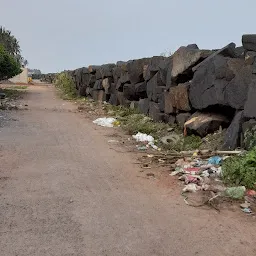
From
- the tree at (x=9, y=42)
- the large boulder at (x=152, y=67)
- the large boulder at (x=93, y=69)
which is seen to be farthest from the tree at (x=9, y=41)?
the large boulder at (x=152, y=67)

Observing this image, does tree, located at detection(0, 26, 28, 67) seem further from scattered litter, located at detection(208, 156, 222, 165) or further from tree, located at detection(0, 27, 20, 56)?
scattered litter, located at detection(208, 156, 222, 165)

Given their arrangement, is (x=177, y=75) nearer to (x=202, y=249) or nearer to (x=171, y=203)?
(x=171, y=203)

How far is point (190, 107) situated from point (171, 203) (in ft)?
12.5

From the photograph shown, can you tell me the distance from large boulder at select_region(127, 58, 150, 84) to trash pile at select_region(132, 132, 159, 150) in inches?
130

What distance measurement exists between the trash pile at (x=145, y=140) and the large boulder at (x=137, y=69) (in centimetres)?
329

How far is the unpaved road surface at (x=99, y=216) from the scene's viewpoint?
9.38 ft

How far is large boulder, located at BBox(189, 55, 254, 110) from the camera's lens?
19.4 ft

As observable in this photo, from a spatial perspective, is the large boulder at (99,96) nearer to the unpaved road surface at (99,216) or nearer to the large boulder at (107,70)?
the large boulder at (107,70)

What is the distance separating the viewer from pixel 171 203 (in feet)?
12.8

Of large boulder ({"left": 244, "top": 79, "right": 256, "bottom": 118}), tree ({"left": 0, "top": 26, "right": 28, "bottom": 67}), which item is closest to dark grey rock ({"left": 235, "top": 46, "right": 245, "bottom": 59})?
large boulder ({"left": 244, "top": 79, "right": 256, "bottom": 118})

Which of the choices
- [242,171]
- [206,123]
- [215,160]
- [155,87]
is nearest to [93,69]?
[155,87]

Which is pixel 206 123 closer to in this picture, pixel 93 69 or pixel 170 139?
pixel 170 139

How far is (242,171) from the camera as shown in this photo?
4434mm

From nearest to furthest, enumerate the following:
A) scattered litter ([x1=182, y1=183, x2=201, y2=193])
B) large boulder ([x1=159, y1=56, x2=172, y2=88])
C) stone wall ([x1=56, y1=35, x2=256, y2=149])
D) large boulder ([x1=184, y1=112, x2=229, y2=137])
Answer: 1. scattered litter ([x1=182, y1=183, x2=201, y2=193])
2. stone wall ([x1=56, y1=35, x2=256, y2=149])
3. large boulder ([x1=184, y1=112, x2=229, y2=137])
4. large boulder ([x1=159, y1=56, x2=172, y2=88])
